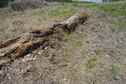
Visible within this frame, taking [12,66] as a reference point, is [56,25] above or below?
above

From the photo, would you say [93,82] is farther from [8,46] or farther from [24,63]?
[8,46]

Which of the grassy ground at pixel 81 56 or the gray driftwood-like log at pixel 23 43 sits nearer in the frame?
the grassy ground at pixel 81 56

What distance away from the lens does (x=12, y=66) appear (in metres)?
3.65

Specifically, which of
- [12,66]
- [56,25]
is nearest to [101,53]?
[56,25]

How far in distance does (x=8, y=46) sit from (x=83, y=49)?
152 centimetres

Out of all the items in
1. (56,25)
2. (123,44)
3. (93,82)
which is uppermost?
(56,25)

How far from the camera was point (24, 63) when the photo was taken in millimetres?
3699

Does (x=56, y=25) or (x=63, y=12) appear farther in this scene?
(x=63, y=12)

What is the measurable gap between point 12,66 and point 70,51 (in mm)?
1195

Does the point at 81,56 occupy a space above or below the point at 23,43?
below

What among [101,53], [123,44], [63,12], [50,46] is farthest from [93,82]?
[63,12]

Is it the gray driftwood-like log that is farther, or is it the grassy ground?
the gray driftwood-like log

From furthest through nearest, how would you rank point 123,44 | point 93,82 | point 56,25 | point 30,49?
1. point 56,25
2. point 123,44
3. point 30,49
4. point 93,82

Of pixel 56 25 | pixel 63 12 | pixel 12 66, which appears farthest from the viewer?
pixel 63 12
